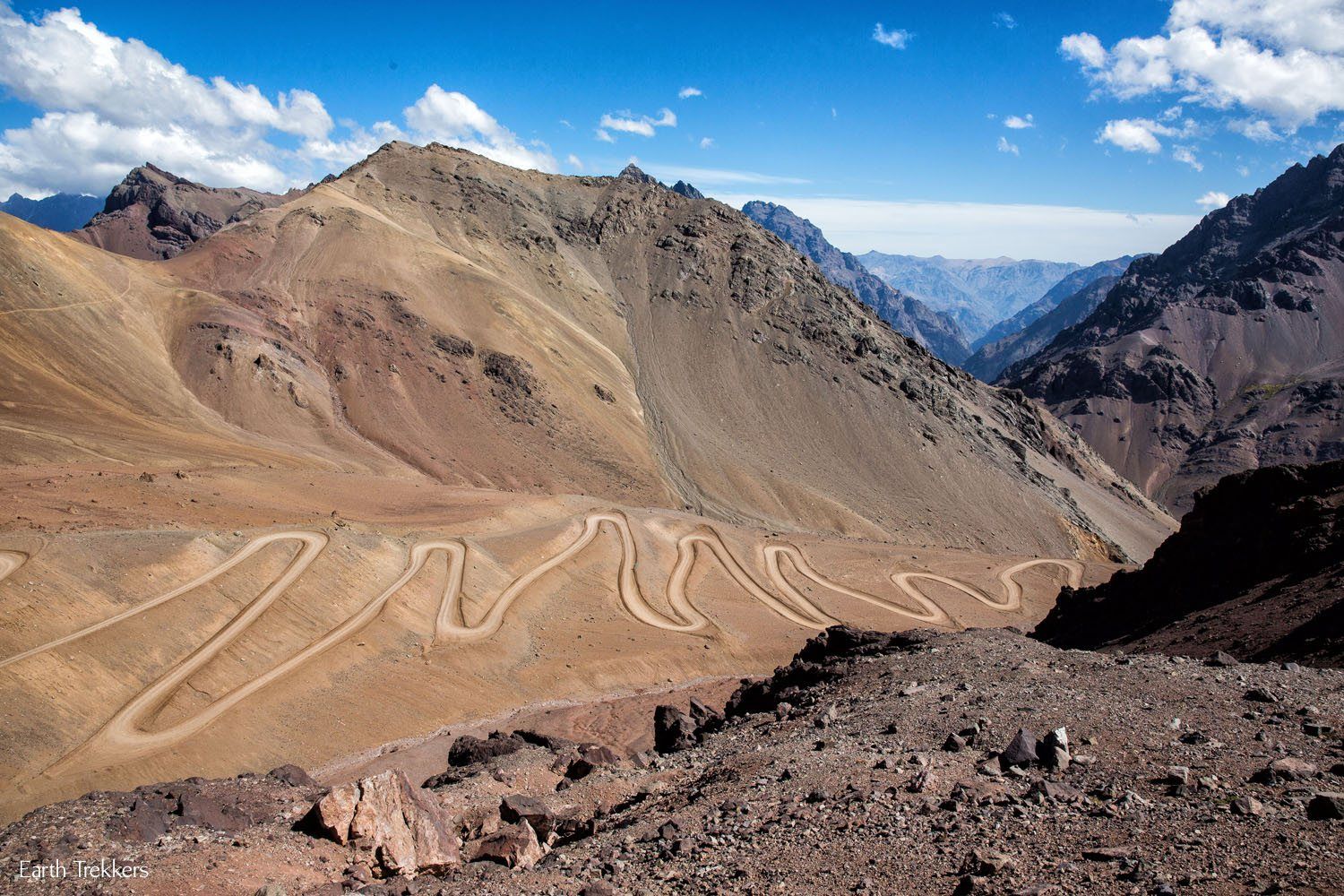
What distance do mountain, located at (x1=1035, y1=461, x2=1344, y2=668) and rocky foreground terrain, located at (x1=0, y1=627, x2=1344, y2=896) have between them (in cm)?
528

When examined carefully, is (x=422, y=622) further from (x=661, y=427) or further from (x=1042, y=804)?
(x=661, y=427)

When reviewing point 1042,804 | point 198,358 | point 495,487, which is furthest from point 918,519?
→ point 1042,804

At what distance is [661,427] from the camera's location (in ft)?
254

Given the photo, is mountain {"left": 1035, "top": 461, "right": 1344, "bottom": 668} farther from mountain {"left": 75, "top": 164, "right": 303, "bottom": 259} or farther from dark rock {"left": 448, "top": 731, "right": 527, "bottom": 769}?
mountain {"left": 75, "top": 164, "right": 303, "bottom": 259}

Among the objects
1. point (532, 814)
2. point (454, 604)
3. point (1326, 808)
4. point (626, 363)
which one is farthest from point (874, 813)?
point (626, 363)

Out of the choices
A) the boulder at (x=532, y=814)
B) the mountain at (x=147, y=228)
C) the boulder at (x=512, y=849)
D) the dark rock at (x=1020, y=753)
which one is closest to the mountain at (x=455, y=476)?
the boulder at (x=532, y=814)

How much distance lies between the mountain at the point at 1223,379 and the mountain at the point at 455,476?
49.7 meters

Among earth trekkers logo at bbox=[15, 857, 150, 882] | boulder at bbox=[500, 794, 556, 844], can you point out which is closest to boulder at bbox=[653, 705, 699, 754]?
boulder at bbox=[500, 794, 556, 844]

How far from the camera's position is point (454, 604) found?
35.8 m

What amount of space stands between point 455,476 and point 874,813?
53.1m

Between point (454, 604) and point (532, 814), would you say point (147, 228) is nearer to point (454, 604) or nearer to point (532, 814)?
point (454, 604)

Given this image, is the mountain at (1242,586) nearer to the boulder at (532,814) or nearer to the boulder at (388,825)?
the boulder at (532,814)

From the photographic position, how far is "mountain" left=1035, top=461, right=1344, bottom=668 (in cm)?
2227

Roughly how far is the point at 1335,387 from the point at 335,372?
549ft
